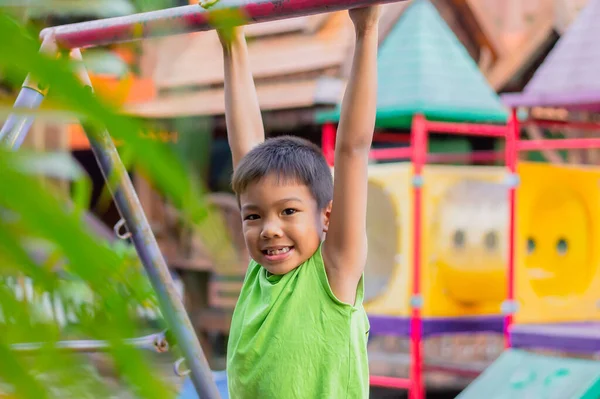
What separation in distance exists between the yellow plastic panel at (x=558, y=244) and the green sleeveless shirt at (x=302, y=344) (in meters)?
2.76

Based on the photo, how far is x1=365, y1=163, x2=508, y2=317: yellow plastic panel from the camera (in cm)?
421

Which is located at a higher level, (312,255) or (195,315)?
(312,255)

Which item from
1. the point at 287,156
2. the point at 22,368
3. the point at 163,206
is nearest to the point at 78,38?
the point at 287,156

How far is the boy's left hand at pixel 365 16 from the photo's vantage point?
1048 mm

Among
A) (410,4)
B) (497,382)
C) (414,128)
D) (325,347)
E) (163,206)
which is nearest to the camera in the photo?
(325,347)

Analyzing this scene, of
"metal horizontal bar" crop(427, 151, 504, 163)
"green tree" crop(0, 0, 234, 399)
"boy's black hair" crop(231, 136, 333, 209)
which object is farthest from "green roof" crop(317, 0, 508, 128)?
"green tree" crop(0, 0, 234, 399)

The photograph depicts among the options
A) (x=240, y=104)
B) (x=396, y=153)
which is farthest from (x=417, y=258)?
(x=240, y=104)

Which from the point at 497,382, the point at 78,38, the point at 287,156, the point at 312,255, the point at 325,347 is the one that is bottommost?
the point at 497,382

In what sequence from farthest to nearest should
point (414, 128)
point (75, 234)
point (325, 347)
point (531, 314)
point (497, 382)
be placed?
point (414, 128), point (531, 314), point (497, 382), point (325, 347), point (75, 234)

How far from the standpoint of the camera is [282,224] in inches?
47.2

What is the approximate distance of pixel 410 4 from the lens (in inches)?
205

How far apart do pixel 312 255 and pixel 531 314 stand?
2828 mm

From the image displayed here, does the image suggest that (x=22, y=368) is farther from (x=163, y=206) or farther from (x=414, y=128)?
(x=163, y=206)

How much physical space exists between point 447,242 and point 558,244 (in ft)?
1.73
